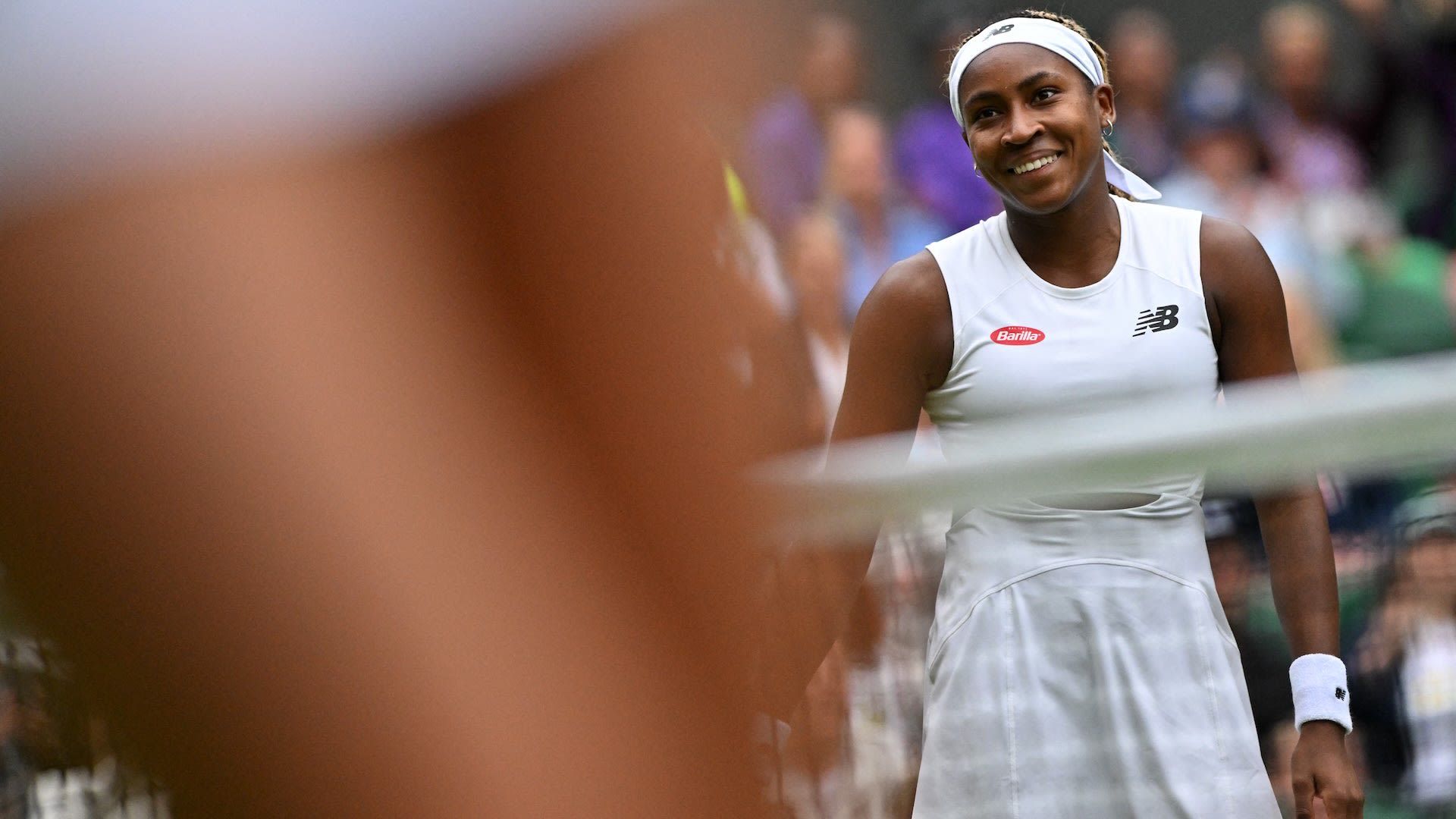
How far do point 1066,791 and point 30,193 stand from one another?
2.06 meters

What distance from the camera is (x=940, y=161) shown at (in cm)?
619

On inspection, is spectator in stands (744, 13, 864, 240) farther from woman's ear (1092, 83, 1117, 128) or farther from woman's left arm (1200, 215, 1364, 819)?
woman's left arm (1200, 215, 1364, 819)

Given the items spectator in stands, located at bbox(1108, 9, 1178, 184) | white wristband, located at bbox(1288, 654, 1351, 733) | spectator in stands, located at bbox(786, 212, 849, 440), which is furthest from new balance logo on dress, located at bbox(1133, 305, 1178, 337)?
spectator in stands, located at bbox(1108, 9, 1178, 184)

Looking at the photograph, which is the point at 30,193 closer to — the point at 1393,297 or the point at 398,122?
the point at 398,122

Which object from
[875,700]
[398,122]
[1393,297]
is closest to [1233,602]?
[875,700]

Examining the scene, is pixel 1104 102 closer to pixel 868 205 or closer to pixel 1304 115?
pixel 868 205

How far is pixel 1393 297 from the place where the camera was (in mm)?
5559

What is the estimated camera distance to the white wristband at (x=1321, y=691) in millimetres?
2785

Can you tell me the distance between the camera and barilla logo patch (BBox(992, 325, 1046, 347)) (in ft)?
9.64

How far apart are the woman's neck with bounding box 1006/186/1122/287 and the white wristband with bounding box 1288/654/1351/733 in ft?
2.51

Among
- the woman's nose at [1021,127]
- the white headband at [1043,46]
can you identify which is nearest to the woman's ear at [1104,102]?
the white headband at [1043,46]

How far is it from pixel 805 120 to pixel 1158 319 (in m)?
3.56

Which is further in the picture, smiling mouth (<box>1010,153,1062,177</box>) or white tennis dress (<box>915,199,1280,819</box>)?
smiling mouth (<box>1010,153,1062,177</box>)

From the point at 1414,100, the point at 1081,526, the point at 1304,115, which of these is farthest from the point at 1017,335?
the point at 1414,100
